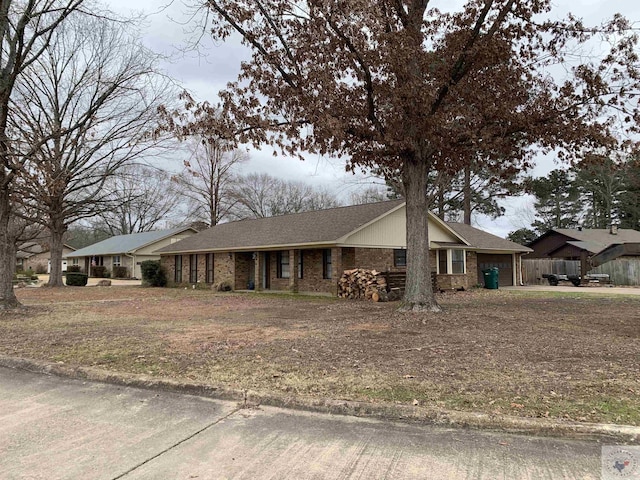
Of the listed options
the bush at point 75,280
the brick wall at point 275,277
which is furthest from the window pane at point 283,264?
the bush at point 75,280

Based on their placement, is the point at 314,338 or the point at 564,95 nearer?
the point at 314,338

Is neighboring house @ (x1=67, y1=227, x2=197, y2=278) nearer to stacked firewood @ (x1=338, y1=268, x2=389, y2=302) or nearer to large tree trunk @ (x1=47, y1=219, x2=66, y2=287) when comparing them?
large tree trunk @ (x1=47, y1=219, x2=66, y2=287)

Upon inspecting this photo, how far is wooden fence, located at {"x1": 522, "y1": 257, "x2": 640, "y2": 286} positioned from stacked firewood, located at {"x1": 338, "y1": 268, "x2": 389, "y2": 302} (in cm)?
1620

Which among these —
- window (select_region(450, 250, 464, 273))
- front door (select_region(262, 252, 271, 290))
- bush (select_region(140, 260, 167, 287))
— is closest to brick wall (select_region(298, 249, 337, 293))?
front door (select_region(262, 252, 271, 290))

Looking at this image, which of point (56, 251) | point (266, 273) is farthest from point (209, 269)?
point (56, 251)

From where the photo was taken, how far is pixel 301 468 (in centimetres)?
313

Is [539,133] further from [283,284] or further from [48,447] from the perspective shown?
[283,284]

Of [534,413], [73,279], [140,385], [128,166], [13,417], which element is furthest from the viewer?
[73,279]

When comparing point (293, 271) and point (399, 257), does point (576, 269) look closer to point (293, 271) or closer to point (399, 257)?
point (399, 257)

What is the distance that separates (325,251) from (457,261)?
7.32 meters

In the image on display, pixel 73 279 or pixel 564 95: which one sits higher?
pixel 564 95

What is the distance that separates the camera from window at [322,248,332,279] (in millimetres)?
18922

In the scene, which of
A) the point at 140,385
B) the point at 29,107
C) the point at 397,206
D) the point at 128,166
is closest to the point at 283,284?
the point at 397,206

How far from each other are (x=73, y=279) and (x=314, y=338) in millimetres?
26138
